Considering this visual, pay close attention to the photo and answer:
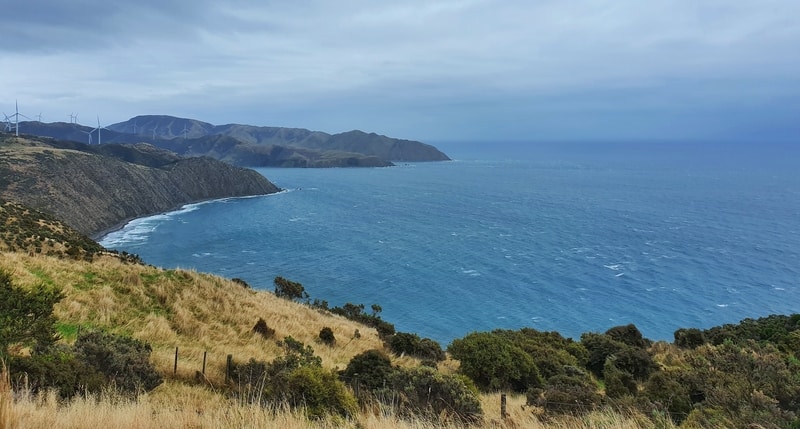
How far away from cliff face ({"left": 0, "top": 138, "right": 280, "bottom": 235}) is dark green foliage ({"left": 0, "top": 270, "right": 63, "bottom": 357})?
285 feet

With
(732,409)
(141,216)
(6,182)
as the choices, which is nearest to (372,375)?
(732,409)

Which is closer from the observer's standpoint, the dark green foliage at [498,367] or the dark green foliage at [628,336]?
the dark green foliage at [498,367]

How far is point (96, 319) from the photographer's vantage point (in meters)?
16.0

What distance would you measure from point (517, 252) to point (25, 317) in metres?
65.4

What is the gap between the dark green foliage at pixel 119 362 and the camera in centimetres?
937

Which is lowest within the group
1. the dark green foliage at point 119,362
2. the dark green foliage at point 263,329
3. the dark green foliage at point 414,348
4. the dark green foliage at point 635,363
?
the dark green foliage at point 414,348

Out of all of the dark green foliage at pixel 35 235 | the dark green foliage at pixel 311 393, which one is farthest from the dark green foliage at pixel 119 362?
the dark green foliage at pixel 35 235

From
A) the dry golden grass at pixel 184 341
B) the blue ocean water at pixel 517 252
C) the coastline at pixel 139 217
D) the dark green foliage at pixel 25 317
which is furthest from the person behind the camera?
the coastline at pixel 139 217

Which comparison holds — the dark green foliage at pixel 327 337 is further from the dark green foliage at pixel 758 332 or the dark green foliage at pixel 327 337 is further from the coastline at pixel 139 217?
the coastline at pixel 139 217

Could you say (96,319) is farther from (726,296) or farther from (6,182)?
(6,182)

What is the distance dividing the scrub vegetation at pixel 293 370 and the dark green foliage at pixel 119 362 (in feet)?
0.10

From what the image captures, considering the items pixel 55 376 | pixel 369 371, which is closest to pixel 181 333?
pixel 369 371

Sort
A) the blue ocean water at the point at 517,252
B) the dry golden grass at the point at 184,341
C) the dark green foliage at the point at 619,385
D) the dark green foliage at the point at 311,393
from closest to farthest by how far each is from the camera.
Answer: the dry golden grass at the point at 184,341
the dark green foliage at the point at 311,393
the dark green foliage at the point at 619,385
the blue ocean water at the point at 517,252

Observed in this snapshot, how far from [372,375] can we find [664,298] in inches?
1911
